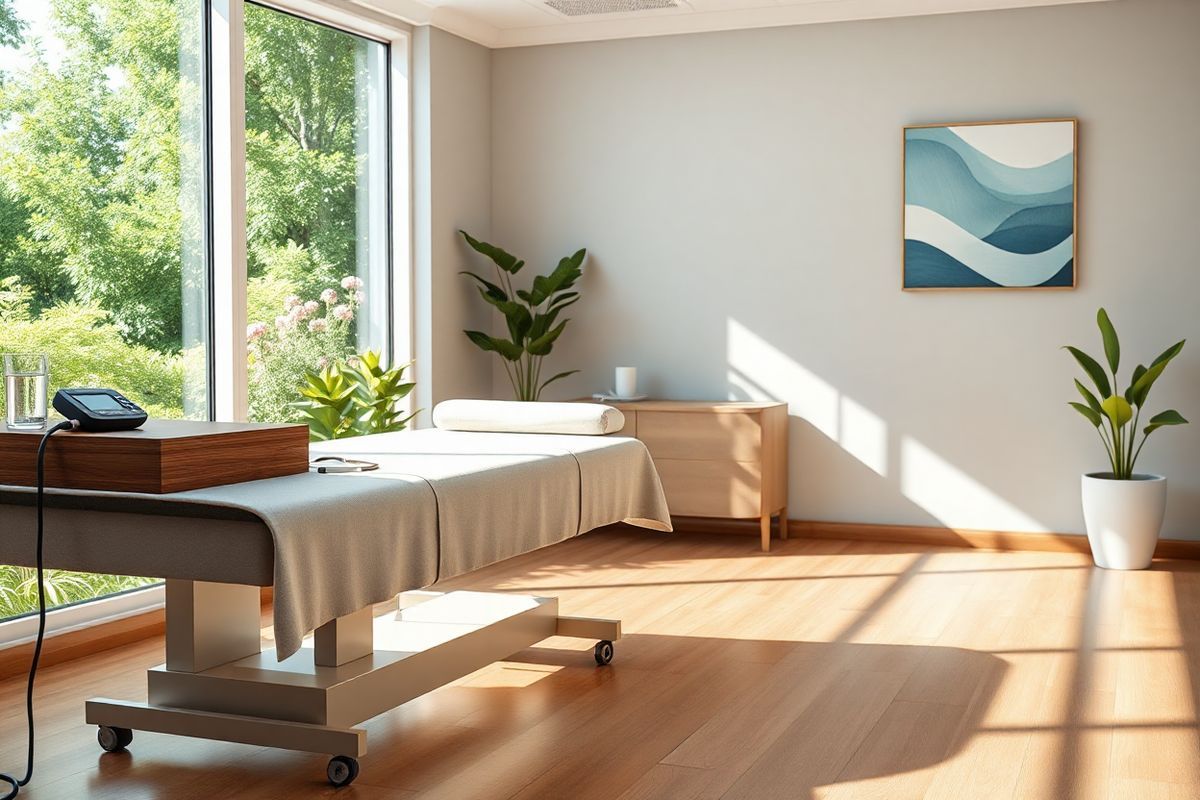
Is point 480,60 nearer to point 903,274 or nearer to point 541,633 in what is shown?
point 903,274

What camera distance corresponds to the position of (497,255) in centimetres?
554

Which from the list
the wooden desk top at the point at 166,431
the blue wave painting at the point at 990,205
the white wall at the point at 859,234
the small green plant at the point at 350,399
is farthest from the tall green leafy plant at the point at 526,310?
the wooden desk top at the point at 166,431

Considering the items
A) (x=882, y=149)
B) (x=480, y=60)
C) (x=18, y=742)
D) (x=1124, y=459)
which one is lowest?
(x=18, y=742)

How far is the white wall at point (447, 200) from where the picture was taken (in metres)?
5.36

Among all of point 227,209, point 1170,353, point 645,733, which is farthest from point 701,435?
point 645,733

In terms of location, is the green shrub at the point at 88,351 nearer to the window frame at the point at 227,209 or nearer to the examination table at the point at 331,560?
the window frame at the point at 227,209

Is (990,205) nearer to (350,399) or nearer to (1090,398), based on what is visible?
(1090,398)

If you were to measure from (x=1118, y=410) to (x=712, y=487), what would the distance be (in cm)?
156

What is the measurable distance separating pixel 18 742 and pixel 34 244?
1515 millimetres

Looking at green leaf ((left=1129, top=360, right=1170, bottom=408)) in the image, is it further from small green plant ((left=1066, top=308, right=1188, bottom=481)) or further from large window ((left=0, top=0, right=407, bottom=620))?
large window ((left=0, top=0, right=407, bottom=620))

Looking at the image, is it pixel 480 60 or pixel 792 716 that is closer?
pixel 792 716

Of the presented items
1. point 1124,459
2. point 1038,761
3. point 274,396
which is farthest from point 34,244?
point 1124,459

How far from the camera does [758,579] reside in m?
4.56

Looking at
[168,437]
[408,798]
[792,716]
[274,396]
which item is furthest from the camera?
[274,396]
